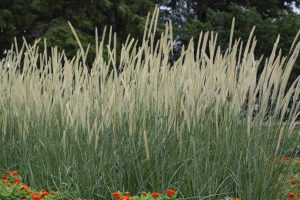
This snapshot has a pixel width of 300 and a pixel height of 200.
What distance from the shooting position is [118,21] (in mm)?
13328

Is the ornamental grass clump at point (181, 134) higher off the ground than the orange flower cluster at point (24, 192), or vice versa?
the ornamental grass clump at point (181, 134)

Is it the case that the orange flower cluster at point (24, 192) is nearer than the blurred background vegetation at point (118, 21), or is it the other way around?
the orange flower cluster at point (24, 192)

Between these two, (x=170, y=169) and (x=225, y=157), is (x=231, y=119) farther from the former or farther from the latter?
(x=170, y=169)

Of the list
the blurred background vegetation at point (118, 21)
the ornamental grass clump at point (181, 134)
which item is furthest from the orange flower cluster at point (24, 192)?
the blurred background vegetation at point (118, 21)

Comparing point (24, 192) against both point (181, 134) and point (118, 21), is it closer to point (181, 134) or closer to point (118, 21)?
point (181, 134)

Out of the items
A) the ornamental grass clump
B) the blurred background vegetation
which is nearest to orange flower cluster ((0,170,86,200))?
the ornamental grass clump

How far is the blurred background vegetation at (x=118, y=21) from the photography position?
36.8 ft

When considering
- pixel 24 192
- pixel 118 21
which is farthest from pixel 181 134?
pixel 118 21

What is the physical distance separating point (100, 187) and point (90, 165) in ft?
0.46

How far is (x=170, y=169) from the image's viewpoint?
9.04ft

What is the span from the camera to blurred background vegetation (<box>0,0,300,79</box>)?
36.8ft

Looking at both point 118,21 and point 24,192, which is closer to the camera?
point 24,192

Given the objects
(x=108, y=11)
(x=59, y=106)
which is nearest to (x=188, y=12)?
(x=108, y=11)

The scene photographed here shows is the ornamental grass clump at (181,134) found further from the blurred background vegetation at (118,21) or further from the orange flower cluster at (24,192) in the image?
the blurred background vegetation at (118,21)
